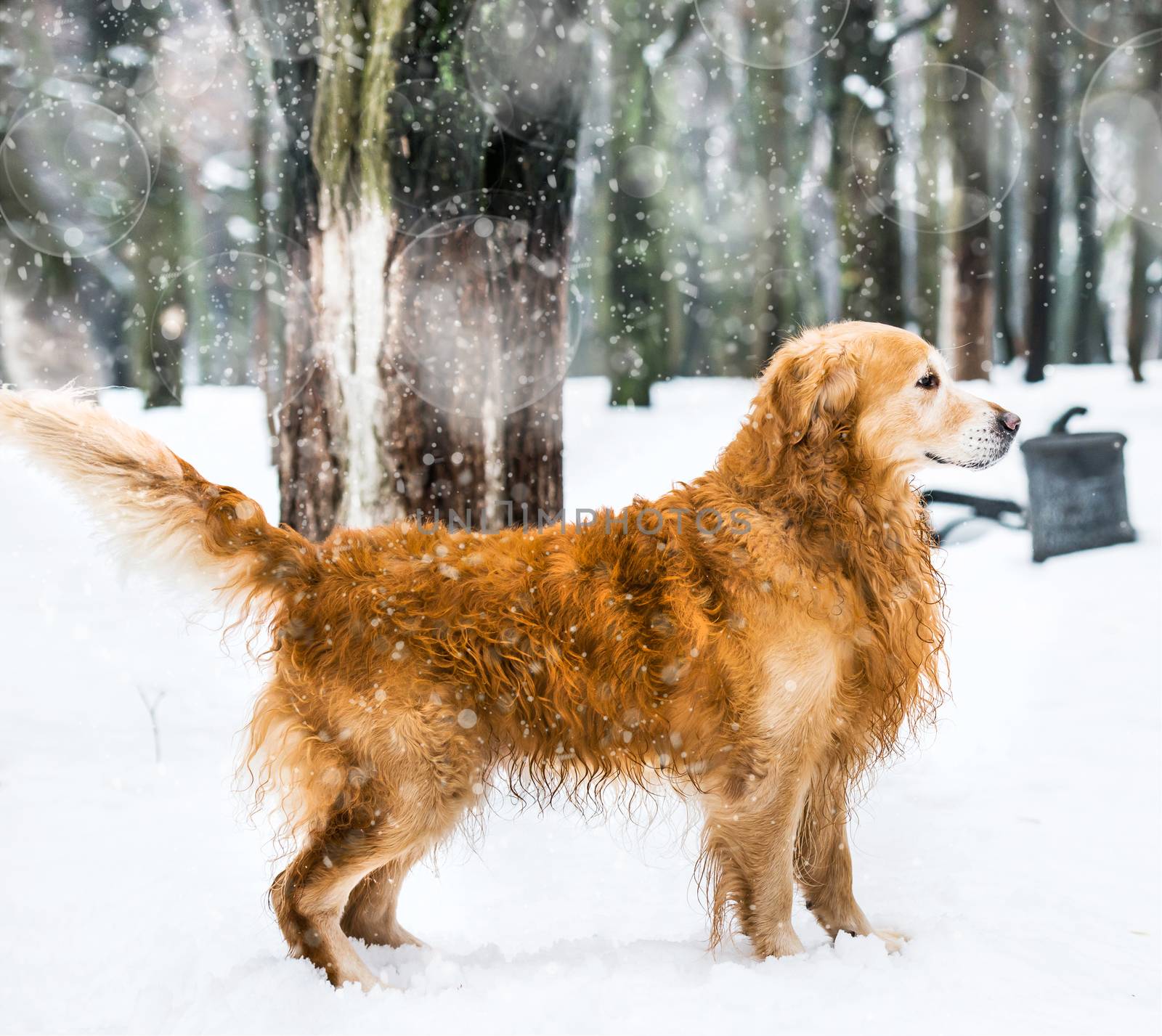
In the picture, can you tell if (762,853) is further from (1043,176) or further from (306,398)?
(1043,176)

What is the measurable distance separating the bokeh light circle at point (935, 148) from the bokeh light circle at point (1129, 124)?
1154 millimetres

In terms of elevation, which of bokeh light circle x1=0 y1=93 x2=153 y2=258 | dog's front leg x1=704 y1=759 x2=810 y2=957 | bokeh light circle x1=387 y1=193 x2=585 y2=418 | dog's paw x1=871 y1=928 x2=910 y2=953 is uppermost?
bokeh light circle x1=0 y1=93 x2=153 y2=258

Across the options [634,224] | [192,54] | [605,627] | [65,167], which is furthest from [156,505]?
[634,224]

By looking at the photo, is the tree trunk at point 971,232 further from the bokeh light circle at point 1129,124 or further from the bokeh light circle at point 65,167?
the bokeh light circle at point 65,167

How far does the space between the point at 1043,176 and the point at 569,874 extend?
45.6ft

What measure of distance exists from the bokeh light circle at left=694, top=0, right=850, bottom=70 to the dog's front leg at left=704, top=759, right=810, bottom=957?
A: 37.7 ft

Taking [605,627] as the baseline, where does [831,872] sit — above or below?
below

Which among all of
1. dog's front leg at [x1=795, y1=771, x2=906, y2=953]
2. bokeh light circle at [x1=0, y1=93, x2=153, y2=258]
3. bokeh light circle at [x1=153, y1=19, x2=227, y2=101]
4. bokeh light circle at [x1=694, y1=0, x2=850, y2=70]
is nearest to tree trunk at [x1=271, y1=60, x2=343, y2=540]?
dog's front leg at [x1=795, y1=771, x2=906, y2=953]

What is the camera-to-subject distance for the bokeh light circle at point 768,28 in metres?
12.1

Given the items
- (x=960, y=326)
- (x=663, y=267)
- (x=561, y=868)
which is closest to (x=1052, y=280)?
(x=960, y=326)

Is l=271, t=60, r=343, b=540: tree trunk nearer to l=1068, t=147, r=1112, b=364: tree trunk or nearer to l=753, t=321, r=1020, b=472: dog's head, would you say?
l=753, t=321, r=1020, b=472: dog's head

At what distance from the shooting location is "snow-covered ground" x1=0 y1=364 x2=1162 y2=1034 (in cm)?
260

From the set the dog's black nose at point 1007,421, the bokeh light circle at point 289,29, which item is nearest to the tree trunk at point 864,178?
the bokeh light circle at point 289,29

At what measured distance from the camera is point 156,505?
262 centimetres
